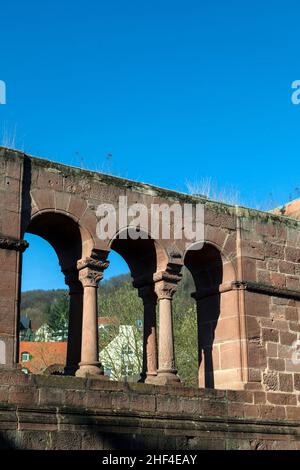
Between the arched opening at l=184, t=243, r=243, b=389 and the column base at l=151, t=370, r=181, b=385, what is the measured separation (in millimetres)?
1239

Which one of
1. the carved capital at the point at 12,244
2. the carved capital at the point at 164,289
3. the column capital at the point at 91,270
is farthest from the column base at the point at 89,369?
the carved capital at the point at 12,244

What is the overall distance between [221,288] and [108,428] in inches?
138

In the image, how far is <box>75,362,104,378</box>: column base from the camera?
9906 millimetres

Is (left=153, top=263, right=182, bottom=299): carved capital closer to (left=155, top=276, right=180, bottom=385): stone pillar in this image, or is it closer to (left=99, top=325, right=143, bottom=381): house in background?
(left=155, top=276, right=180, bottom=385): stone pillar

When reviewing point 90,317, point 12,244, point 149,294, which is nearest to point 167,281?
point 149,294

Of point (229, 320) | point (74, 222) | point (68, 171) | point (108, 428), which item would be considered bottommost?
point (108, 428)

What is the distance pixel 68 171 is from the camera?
10.7 m

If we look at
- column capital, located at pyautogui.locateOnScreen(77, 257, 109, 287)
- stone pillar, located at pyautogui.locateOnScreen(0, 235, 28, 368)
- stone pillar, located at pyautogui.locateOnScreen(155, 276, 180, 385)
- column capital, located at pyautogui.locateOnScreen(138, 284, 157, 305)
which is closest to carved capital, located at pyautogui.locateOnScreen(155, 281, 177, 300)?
stone pillar, located at pyautogui.locateOnScreen(155, 276, 180, 385)

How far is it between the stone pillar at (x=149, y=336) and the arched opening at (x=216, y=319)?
3.79 ft

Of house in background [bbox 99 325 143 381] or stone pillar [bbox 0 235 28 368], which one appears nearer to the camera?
stone pillar [bbox 0 235 28 368]

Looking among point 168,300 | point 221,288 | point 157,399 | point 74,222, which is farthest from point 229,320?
point 74,222

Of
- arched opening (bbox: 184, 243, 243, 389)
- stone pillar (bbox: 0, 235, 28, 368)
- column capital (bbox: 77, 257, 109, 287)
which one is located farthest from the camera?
arched opening (bbox: 184, 243, 243, 389)

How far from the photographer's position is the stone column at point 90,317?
1001 centimetres

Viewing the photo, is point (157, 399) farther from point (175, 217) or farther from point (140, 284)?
point (175, 217)
